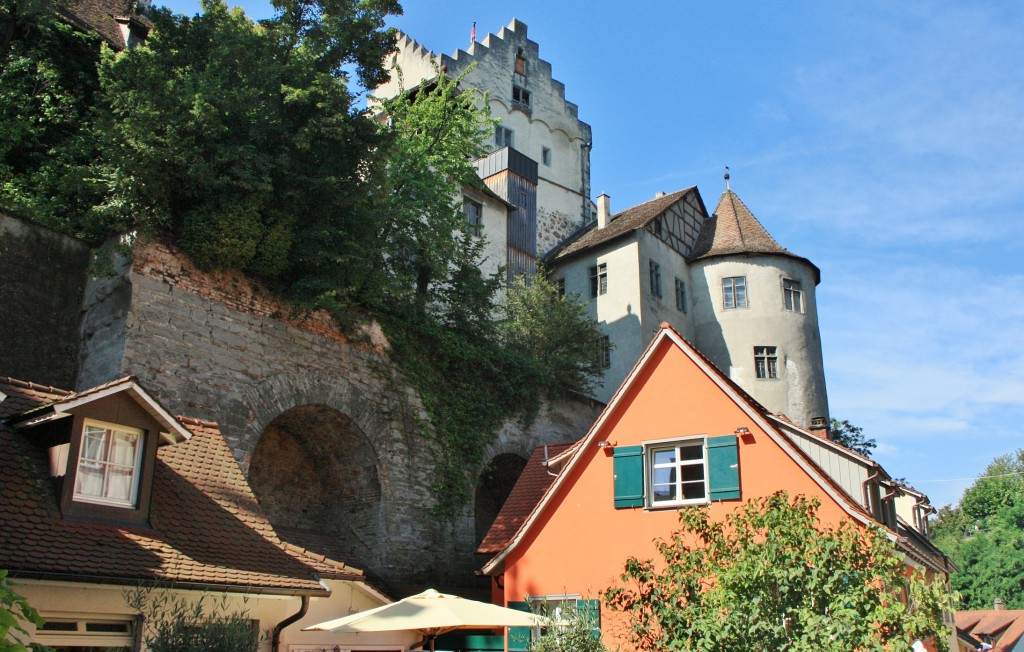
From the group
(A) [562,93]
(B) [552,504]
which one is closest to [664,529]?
(B) [552,504]

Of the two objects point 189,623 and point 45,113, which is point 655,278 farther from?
point 189,623

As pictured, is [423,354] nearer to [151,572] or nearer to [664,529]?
[664,529]

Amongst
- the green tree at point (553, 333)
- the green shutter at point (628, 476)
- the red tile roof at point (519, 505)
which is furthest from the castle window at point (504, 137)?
the green shutter at point (628, 476)

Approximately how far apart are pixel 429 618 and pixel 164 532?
3.19 metres

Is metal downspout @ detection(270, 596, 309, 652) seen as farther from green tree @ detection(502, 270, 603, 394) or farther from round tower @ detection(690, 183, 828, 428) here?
round tower @ detection(690, 183, 828, 428)

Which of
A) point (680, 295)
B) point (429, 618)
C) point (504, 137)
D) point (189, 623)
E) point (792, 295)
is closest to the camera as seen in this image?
point (189, 623)

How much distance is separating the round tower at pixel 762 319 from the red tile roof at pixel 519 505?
14266mm

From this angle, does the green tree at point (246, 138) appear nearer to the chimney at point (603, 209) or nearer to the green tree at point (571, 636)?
the green tree at point (571, 636)

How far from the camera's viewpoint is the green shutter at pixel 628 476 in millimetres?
14125

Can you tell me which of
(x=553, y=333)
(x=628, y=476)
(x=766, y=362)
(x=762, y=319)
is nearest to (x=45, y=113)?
(x=628, y=476)

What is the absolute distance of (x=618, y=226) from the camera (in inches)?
1273

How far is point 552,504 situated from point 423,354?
511cm

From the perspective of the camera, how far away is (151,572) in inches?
367

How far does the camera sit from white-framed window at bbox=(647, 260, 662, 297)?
3072cm
